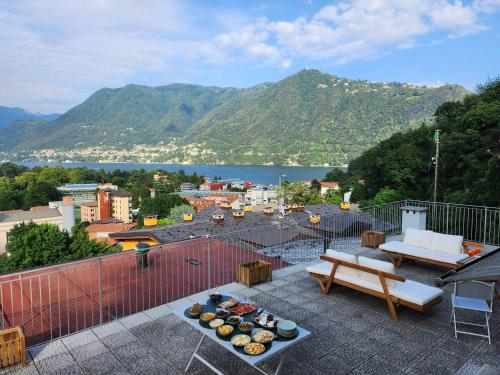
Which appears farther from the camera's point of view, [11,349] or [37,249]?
[37,249]

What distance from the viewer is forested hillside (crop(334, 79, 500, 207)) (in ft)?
62.0

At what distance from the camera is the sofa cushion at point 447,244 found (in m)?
6.73

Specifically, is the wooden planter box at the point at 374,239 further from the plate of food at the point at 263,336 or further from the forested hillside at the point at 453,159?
the forested hillside at the point at 453,159

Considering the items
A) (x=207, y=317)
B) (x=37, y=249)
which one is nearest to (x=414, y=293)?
(x=207, y=317)

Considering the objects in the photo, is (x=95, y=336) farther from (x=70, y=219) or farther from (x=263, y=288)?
(x=70, y=219)

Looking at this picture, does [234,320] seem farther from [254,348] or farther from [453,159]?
[453,159]

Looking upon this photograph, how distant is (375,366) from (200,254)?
Answer: 6.81 metres

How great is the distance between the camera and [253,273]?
600 centimetres

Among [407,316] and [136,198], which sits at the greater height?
[407,316]

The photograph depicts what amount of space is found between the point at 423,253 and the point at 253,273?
3.58 m

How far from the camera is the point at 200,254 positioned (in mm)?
9812

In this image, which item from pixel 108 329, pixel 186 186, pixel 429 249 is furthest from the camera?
pixel 186 186

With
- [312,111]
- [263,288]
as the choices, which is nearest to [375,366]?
[263,288]

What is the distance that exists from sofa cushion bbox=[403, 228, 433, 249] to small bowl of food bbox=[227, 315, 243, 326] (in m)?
5.27
